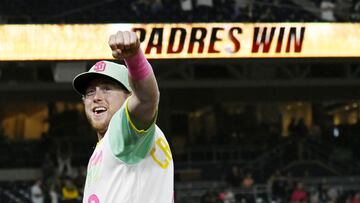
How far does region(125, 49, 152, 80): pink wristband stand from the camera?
3.04 meters

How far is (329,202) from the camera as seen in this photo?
1994 cm

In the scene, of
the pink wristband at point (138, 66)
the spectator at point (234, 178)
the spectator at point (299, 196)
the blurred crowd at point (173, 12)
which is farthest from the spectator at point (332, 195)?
the pink wristband at point (138, 66)

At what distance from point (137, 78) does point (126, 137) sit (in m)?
0.29

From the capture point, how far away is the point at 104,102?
351 cm

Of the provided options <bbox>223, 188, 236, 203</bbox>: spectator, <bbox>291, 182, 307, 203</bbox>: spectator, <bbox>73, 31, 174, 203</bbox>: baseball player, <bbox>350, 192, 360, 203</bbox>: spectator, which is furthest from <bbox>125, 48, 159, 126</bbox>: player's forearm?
<bbox>350, 192, 360, 203</bbox>: spectator

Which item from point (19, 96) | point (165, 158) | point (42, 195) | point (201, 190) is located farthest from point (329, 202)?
point (165, 158)

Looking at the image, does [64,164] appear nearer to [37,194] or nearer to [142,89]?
[37,194]

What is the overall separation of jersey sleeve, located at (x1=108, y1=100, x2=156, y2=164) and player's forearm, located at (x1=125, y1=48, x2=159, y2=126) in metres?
0.05

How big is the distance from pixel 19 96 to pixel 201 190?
23.4 feet

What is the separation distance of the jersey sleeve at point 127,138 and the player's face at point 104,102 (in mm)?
109

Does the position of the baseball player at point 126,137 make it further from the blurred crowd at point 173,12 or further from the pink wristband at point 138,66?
the blurred crowd at point 173,12

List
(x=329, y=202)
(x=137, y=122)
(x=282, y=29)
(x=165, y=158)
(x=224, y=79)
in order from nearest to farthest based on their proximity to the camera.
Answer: (x=137, y=122), (x=165, y=158), (x=282, y=29), (x=329, y=202), (x=224, y=79)

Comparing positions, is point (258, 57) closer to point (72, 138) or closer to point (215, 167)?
point (215, 167)

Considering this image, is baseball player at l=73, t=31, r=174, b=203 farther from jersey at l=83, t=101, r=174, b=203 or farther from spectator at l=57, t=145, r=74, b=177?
spectator at l=57, t=145, r=74, b=177
